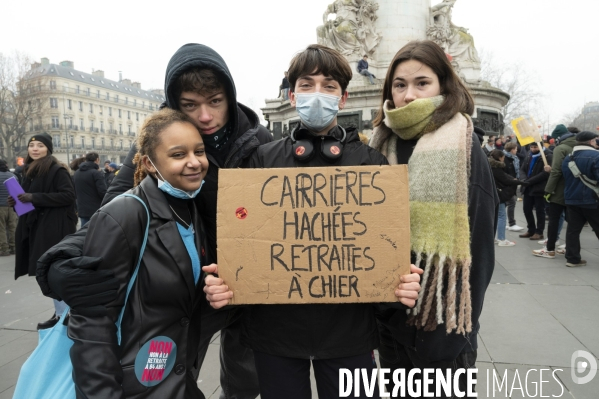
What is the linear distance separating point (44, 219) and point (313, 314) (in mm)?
4321

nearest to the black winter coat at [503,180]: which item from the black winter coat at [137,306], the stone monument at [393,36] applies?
the stone monument at [393,36]

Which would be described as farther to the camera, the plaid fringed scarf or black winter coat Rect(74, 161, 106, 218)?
black winter coat Rect(74, 161, 106, 218)

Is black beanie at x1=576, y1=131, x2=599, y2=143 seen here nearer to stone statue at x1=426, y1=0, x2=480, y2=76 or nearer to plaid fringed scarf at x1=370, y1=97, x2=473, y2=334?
plaid fringed scarf at x1=370, y1=97, x2=473, y2=334

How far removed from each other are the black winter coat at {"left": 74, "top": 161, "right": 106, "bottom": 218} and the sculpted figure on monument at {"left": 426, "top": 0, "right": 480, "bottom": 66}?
12.8 m

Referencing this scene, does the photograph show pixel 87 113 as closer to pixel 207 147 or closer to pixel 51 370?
pixel 207 147

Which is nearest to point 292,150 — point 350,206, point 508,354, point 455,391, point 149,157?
point 350,206

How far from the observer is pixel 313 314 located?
183cm

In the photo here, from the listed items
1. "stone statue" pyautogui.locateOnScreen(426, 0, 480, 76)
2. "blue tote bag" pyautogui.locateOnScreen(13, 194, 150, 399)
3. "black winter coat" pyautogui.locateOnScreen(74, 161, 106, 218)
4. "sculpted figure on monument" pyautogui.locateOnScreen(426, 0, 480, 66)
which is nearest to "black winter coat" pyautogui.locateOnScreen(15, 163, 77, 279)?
"black winter coat" pyautogui.locateOnScreen(74, 161, 106, 218)

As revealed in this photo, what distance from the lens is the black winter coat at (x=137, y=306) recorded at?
153 cm

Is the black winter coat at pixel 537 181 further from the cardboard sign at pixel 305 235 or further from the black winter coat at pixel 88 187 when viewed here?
the black winter coat at pixel 88 187

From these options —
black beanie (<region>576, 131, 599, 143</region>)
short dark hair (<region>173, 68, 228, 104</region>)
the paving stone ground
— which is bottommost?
the paving stone ground

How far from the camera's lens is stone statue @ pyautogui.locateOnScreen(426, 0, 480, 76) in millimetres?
14812

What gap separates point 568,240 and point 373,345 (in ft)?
20.2

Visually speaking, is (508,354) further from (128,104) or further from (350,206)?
(128,104)
